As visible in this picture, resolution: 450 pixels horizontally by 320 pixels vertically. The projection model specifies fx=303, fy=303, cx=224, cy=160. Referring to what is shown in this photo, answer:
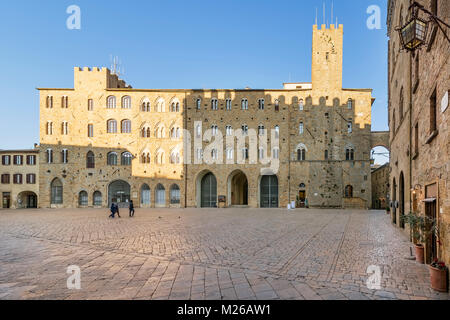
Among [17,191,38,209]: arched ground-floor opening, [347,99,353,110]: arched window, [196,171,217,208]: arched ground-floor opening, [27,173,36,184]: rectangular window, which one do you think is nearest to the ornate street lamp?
[347,99,353,110]: arched window

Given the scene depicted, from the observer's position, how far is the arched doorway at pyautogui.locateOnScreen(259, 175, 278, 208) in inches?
1399

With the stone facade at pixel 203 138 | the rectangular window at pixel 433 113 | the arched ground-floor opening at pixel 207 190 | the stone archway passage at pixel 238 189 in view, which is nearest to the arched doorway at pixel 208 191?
the arched ground-floor opening at pixel 207 190

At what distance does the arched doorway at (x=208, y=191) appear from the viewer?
3644 centimetres

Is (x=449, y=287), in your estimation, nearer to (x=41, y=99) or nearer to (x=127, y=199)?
(x=127, y=199)

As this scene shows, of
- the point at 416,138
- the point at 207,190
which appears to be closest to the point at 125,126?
the point at 207,190

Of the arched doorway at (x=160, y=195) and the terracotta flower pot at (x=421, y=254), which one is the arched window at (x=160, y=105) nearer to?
the arched doorway at (x=160, y=195)

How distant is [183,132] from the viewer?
3553cm

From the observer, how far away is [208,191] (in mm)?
36625

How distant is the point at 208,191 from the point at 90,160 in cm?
1448

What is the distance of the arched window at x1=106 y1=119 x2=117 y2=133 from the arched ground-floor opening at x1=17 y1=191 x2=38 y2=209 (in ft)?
48.2

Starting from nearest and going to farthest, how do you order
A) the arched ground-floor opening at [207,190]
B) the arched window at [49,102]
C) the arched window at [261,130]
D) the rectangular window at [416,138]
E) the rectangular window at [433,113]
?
the rectangular window at [433,113]
the rectangular window at [416,138]
the arched window at [261,130]
the arched window at [49,102]
the arched ground-floor opening at [207,190]

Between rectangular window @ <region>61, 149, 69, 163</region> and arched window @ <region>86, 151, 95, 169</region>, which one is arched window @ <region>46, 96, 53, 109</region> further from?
arched window @ <region>86, 151, 95, 169</region>

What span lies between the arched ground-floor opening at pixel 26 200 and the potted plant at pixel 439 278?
1732 inches
